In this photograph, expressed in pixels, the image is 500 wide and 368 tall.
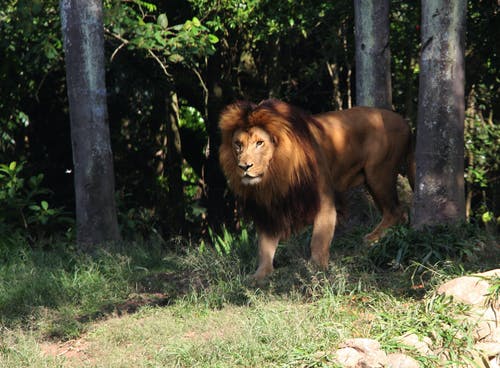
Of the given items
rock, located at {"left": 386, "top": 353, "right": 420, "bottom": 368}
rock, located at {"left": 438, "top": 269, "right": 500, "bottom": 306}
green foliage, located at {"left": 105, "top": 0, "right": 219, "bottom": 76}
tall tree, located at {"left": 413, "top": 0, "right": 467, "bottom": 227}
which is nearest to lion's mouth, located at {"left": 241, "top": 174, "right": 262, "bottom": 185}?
tall tree, located at {"left": 413, "top": 0, "right": 467, "bottom": 227}

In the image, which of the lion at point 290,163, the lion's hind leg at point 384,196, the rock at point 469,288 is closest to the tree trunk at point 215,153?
the lion's hind leg at point 384,196

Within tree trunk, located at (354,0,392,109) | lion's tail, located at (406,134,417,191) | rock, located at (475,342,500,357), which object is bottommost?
rock, located at (475,342,500,357)

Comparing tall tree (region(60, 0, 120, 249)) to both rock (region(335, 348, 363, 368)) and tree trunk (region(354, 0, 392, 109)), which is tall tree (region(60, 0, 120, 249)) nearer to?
tree trunk (region(354, 0, 392, 109))

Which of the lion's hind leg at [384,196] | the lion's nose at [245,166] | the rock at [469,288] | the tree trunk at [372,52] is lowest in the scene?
the rock at [469,288]

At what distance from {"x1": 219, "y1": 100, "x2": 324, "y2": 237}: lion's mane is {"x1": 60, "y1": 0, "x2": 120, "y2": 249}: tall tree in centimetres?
188

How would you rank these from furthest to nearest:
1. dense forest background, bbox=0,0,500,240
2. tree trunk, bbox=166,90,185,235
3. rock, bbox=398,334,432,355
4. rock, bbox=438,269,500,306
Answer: tree trunk, bbox=166,90,185,235, dense forest background, bbox=0,0,500,240, rock, bbox=438,269,500,306, rock, bbox=398,334,432,355

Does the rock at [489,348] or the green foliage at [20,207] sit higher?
the green foliage at [20,207]

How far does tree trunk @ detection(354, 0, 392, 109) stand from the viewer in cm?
845

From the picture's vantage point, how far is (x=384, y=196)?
25.9ft

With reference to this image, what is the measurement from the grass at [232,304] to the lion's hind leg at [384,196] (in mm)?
285

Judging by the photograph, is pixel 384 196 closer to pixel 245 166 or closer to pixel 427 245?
pixel 427 245

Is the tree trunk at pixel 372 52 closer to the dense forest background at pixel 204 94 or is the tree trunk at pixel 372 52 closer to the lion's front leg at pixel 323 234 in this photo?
the lion's front leg at pixel 323 234

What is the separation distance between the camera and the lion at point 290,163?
22.2 ft

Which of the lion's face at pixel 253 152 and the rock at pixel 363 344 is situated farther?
the lion's face at pixel 253 152
